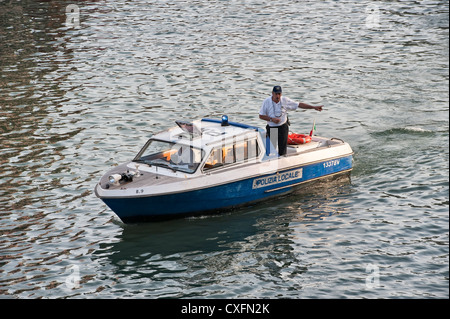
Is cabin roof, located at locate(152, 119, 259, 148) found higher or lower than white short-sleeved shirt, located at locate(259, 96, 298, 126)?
lower

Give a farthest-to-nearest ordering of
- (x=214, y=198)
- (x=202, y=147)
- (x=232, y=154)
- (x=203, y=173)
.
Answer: (x=232, y=154) → (x=214, y=198) → (x=202, y=147) → (x=203, y=173)

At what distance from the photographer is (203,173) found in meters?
18.4

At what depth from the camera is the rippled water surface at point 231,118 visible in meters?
16.2

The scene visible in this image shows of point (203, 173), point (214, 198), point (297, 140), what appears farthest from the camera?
point (297, 140)

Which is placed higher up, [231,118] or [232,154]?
[232,154]

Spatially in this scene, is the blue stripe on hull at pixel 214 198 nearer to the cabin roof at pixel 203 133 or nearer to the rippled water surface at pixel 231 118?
the rippled water surface at pixel 231 118

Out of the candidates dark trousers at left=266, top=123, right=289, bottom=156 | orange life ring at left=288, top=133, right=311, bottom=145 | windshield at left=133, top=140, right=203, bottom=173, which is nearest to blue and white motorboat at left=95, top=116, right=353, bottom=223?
windshield at left=133, top=140, right=203, bottom=173

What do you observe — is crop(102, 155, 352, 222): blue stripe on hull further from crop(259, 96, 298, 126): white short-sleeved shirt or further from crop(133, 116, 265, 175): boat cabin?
crop(259, 96, 298, 126): white short-sleeved shirt

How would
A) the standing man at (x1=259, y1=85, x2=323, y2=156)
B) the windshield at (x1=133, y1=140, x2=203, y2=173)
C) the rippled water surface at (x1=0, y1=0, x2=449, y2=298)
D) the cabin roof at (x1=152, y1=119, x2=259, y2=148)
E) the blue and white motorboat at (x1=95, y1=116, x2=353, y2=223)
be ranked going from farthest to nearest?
the standing man at (x1=259, y1=85, x2=323, y2=156), the cabin roof at (x1=152, y1=119, x2=259, y2=148), the windshield at (x1=133, y1=140, x2=203, y2=173), the blue and white motorboat at (x1=95, y1=116, x2=353, y2=223), the rippled water surface at (x1=0, y1=0, x2=449, y2=298)

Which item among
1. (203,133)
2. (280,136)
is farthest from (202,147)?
(280,136)

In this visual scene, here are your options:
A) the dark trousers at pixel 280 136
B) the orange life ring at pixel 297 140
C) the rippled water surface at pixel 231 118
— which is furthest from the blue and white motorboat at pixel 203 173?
the rippled water surface at pixel 231 118

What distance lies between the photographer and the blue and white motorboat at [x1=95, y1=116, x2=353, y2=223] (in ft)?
59.1

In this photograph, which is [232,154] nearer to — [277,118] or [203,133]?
[203,133]

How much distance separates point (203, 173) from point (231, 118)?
8.12m
